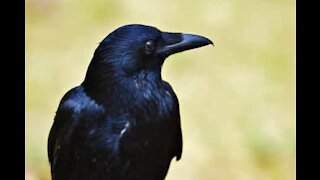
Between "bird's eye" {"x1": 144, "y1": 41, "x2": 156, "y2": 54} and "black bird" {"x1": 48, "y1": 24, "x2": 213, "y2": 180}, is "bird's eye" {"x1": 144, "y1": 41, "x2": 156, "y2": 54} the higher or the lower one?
the higher one

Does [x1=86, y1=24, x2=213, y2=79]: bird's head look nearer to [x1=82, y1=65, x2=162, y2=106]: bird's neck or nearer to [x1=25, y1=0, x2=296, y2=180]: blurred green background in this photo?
[x1=82, y1=65, x2=162, y2=106]: bird's neck

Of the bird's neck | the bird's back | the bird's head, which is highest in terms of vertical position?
the bird's head

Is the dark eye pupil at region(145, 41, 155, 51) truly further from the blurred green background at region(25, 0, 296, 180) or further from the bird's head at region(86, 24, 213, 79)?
the blurred green background at region(25, 0, 296, 180)

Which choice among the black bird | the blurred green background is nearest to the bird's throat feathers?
the black bird

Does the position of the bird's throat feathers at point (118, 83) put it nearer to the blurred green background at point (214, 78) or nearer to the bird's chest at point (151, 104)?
the bird's chest at point (151, 104)

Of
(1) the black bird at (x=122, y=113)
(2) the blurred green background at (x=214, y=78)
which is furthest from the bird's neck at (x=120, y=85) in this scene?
(2) the blurred green background at (x=214, y=78)

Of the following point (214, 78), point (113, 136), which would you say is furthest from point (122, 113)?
point (214, 78)

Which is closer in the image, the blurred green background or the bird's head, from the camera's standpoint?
the bird's head
